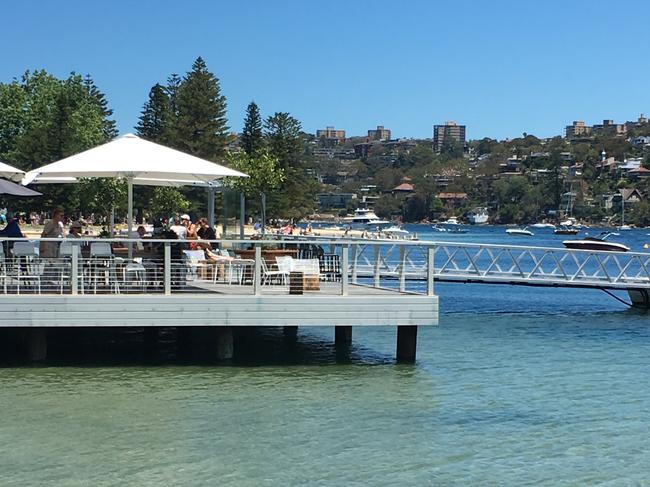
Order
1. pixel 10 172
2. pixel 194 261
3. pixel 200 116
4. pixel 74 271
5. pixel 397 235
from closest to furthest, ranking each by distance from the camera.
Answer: pixel 74 271 → pixel 194 261 → pixel 10 172 → pixel 200 116 → pixel 397 235

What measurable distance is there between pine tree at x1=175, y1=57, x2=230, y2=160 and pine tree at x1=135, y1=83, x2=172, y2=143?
3969 mm

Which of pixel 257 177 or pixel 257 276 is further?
pixel 257 177

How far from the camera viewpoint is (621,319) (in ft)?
96.4

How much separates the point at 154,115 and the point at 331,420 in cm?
7611

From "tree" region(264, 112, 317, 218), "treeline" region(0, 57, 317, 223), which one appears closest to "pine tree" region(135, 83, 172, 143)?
"treeline" region(0, 57, 317, 223)

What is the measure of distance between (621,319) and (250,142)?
6243cm

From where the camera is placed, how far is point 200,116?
82.0 meters

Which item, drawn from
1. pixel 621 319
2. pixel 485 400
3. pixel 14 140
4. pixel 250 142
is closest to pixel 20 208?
pixel 14 140

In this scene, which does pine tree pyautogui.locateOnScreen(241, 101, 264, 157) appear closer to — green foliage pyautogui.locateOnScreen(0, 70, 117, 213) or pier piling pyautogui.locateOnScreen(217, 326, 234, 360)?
green foliage pyautogui.locateOnScreen(0, 70, 117, 213)

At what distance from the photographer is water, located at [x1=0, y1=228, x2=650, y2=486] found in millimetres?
11141

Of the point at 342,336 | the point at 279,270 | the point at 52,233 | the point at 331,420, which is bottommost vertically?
the point at 331,420

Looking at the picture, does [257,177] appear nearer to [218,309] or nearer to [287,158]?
[218,309]

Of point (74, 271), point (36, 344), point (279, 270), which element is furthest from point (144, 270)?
point (279, 270)

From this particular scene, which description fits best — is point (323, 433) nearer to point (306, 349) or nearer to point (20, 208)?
point (306, 349)
